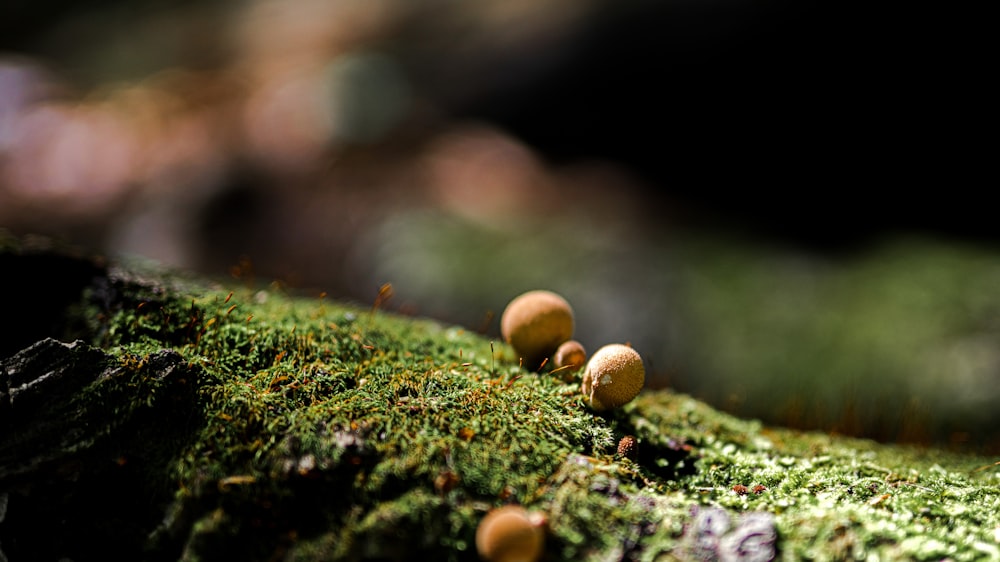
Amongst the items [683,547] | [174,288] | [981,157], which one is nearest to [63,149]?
[174,288]

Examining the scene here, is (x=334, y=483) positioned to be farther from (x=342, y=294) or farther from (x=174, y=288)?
(x=342, y=294)

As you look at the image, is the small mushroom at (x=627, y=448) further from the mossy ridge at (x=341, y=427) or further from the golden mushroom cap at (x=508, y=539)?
the golden mushroom cap at (x=508, y=539)

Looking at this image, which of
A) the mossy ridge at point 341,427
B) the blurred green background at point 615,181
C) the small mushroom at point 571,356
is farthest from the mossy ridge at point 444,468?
the blurred green background at point 615,181

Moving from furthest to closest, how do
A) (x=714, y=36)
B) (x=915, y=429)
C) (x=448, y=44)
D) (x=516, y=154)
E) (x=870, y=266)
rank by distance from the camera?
(x=448, y=44)
(x=516, y=154)
(x=714, y=36)
(x=870, y=266)
(x=915, y=429)

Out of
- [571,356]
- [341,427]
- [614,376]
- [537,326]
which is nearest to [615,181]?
[537,326]

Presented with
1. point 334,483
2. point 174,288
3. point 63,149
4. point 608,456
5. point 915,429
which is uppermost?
point 63,149

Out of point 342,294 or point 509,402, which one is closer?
point 509,402

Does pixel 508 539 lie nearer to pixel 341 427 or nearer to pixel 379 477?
pixel 379 477
